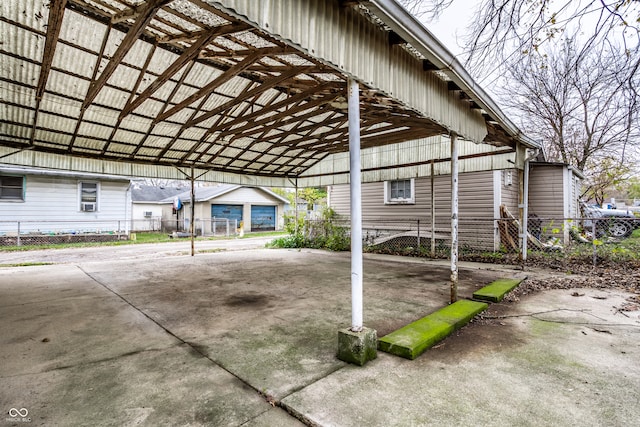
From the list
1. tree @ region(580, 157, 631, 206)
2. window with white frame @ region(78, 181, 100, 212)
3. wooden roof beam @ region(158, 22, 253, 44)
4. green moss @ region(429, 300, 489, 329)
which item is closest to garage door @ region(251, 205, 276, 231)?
window with white frame @ region(78, 181, 100, 212)

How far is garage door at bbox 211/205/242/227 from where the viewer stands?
→ 2200 cm

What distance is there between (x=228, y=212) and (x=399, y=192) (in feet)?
48.7

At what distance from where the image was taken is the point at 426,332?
10.1 feet

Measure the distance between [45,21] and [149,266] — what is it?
5.75 metres

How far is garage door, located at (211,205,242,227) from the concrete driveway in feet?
55.9

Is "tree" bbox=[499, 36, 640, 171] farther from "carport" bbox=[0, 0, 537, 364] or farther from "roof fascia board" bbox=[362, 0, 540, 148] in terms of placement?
"roof fascia board" bbox=[362, 0, 540, 148]

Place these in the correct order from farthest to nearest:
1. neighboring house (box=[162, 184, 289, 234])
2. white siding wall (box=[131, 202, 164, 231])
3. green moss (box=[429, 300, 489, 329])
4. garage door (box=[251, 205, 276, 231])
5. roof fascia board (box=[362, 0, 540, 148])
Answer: garage door (box=[251, 205, 276, 231]), white siding wall (box=[131, 202, 164, 231]), neighboring house (box=[162, 184, 289, 234]), green moss (box=[429, 300, 489, 329]), roof fascia board (box=[362, 0, 540, 148])

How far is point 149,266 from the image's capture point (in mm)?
7996

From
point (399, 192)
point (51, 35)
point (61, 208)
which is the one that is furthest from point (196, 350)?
point (61, 208)

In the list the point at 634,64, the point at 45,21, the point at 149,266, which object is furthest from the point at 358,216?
the point at 149,266

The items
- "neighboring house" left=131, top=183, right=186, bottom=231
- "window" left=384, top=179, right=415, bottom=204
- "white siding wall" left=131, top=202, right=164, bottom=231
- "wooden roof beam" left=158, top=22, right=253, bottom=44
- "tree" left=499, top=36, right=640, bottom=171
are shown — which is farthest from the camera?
"neighboring house" left=131, top=183, right=186, bottom=231

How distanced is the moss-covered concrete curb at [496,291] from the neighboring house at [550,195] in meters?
5.70

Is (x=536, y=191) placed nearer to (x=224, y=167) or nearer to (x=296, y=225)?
(x=296, y=225)

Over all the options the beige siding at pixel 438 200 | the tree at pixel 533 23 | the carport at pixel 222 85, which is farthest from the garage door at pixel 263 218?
the tree at pixel 533 23
